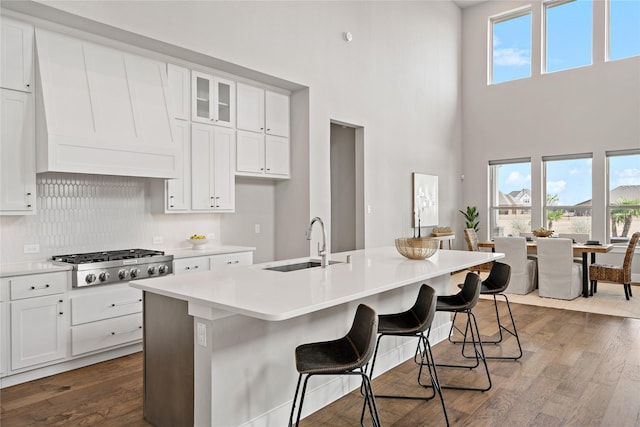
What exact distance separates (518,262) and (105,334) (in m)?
5.32

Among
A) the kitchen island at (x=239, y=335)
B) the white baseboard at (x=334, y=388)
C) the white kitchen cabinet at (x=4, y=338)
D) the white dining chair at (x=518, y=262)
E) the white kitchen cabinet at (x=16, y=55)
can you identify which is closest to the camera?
the kitchen island at (x=239, y=335)

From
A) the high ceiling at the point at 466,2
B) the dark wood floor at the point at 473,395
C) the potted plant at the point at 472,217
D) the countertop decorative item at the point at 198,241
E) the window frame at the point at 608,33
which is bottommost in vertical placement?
the dark wood floor at the point at 473,395

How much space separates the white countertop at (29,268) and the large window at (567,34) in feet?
28.4

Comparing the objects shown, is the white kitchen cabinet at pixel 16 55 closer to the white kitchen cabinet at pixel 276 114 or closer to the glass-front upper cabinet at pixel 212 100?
the glass-front upper cabinet at pixel 212 100

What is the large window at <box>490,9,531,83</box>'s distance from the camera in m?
8.56

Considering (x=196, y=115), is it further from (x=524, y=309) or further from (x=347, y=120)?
(x=524, y=309)

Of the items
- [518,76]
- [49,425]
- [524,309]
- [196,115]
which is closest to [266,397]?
[49,425]

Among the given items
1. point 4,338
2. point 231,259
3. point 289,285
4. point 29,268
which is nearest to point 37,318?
point 4,338

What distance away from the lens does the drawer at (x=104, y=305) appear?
11.1 feet

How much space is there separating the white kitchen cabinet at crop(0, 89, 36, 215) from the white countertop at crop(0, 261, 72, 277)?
41 cm

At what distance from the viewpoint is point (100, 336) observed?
11.6ft

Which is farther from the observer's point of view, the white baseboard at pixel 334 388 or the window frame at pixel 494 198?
the window frame at pixel 494 198

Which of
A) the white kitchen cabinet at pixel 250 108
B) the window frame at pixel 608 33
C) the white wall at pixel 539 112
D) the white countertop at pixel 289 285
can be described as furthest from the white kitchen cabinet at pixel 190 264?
the window frame at pixel 608 33

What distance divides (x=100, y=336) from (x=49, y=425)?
102 centimetres
